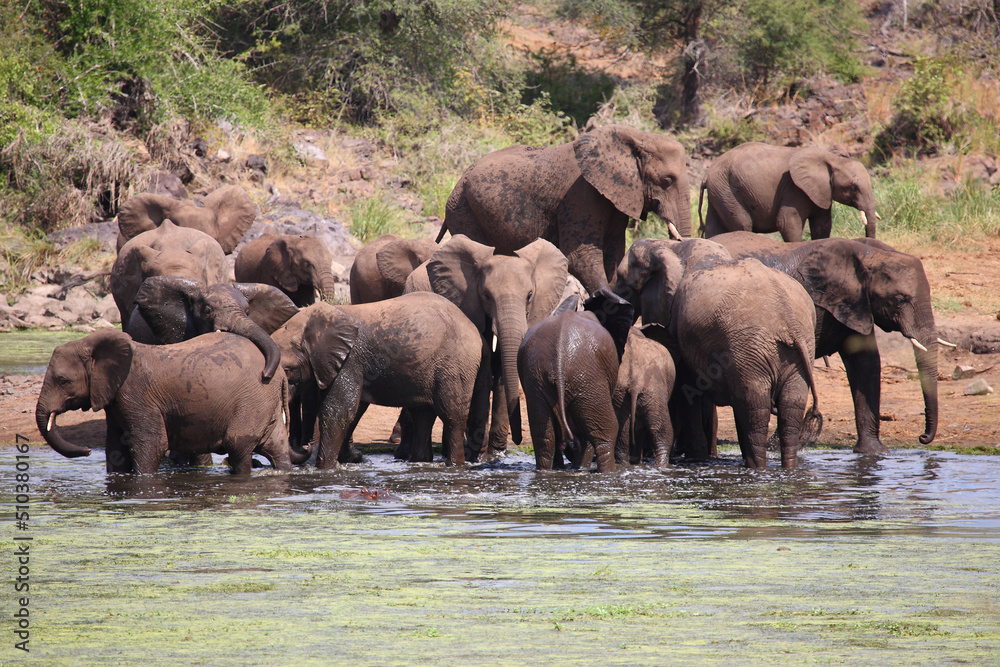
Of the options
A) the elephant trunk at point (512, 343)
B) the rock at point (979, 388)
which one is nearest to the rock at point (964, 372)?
the rock at point (979, 388)

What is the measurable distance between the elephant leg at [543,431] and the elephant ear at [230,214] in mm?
7366

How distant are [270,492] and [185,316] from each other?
2.37 m

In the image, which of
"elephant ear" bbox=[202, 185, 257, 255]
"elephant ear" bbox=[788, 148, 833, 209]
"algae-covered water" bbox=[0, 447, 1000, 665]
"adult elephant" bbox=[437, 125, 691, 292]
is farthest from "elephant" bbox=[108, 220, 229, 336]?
"elephant ear" bbox=[788, 148, 833, 209]

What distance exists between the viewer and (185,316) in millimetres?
10125

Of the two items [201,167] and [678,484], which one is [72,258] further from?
[678,484]

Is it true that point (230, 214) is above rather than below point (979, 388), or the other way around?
above

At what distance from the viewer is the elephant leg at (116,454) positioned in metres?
9.08

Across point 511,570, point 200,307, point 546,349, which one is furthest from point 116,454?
point 511,570

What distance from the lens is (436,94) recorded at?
97.3ft

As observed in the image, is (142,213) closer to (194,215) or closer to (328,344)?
(194,215)

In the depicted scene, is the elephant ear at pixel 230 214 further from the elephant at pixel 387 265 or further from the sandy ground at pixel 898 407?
the sandy ground at pixel 898 407

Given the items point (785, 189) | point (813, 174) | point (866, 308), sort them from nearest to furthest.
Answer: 1. point (866, 308)
2. point (813, 174)
3. point (785, 189)

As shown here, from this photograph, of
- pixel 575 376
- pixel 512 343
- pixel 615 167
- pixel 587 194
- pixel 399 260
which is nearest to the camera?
pixel 575 376

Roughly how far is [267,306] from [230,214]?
5812mm
